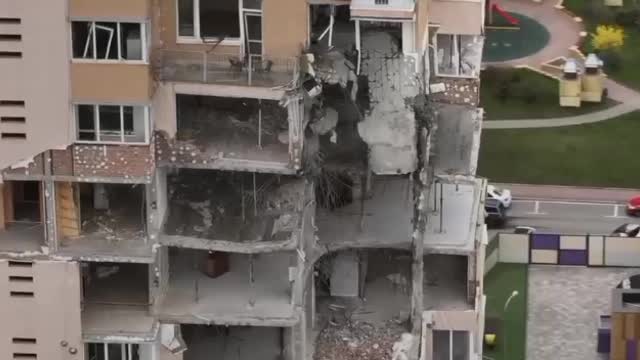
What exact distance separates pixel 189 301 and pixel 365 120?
24.7 ft

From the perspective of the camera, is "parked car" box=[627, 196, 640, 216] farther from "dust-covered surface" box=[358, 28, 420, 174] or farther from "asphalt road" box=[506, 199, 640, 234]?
"dust-covered surface" box=[358, 28, 420, 174]

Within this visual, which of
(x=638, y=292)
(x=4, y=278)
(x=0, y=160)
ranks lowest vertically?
(x=638, y=292)

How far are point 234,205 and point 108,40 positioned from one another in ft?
23.8

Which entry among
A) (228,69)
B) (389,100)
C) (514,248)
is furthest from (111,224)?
(514,248)

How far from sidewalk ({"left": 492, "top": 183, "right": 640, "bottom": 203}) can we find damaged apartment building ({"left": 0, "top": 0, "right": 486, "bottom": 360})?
34155 millimetres

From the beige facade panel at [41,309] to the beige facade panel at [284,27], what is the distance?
8320 mm

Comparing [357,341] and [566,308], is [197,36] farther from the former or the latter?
[566,308]

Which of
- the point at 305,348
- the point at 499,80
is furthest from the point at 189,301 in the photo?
the point at 499,80

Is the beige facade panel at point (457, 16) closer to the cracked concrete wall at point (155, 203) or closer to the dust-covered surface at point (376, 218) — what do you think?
the dust-covered surface at point (376, 218)

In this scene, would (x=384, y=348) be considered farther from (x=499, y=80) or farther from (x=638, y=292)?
(x=499, y=80)

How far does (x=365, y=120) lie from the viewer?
48.8m

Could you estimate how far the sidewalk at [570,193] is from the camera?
284 ft

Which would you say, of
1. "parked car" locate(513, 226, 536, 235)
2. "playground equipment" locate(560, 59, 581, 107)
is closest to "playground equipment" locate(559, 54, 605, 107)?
"playground equipment" locate(560, 59, 581, 107)

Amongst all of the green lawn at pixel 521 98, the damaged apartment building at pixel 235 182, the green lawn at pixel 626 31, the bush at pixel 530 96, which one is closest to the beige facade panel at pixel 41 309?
the damaged apartment building at pixel 235 182
